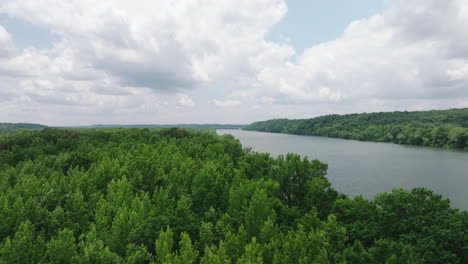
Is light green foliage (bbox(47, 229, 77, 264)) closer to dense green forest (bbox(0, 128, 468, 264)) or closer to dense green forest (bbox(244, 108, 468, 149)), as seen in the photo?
dense green forest (bbox(0, 128, 468, 264))

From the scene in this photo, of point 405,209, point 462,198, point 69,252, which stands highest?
point 405,209

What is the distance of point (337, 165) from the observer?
71250 millimetres

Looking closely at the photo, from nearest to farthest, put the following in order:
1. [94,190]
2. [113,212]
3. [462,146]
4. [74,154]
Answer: [113,212], [94,190], [74,154], [462,146]

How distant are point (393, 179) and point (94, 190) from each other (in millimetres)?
55446

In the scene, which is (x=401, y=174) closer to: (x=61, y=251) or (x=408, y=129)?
(x=61, y=251)

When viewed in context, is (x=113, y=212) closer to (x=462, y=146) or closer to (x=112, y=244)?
(x=112, y=244)

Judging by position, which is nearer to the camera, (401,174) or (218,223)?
(218,223)

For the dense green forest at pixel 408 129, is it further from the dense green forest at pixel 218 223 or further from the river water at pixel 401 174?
the dense green forest at pixel 218 223

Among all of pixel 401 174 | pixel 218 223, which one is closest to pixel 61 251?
pixel 218 223

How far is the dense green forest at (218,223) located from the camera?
18.8 m

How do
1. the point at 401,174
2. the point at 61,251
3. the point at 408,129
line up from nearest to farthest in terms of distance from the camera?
the point at 61,251 → the point at 401,174 → the point at 408,129

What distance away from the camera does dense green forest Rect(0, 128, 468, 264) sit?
740 inches

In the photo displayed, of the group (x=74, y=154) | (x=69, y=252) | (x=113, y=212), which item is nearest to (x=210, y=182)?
(x=113, y=212)

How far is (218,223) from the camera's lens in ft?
79.7
